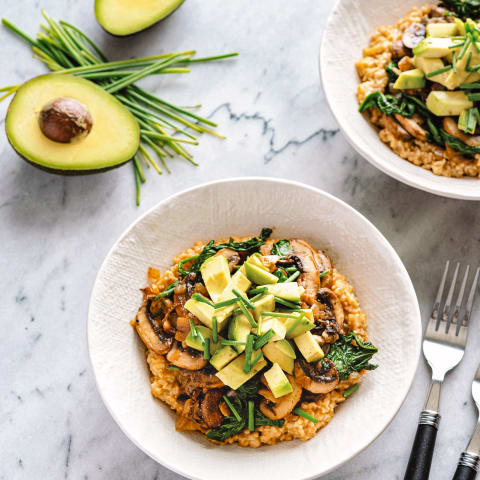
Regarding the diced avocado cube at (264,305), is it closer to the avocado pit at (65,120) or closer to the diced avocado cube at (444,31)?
the avocado pit at (65,120)

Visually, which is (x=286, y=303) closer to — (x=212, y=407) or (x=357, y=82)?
(x=212, y=407)

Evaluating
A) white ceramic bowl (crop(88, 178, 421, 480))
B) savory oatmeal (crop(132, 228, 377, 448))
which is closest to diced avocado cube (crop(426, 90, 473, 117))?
white ceramic bowl (crop(88, 178, 421, 480))

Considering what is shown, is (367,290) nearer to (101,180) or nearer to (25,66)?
(101,180)

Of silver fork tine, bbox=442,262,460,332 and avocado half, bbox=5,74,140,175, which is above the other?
avocado half, bbox=5,74,140,175

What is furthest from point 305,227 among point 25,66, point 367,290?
point 25,66

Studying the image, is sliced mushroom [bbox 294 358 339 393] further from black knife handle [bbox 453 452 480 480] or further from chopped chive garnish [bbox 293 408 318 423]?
black knife handle [bbox 453 452 480 480]

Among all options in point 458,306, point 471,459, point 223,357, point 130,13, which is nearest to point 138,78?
point 130,13
